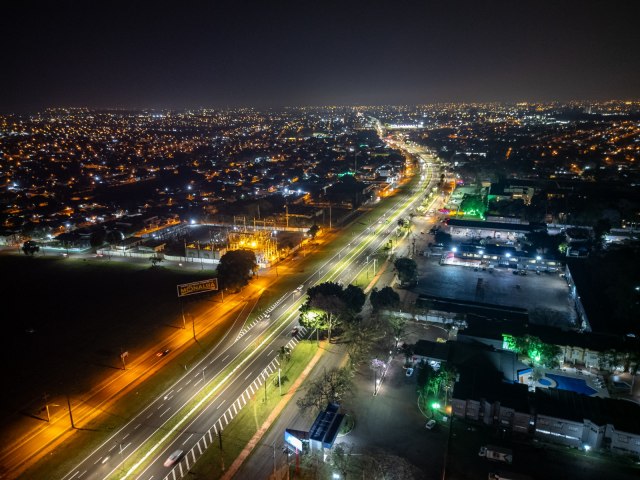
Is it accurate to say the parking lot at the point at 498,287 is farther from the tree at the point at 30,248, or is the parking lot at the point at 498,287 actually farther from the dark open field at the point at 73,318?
the tree at the point at 30,248

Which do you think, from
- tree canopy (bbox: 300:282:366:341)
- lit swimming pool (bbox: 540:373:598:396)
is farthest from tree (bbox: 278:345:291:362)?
lit swimming pool (bbox: 540:373:598:396)

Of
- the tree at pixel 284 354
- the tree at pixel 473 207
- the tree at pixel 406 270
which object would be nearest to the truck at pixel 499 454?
the tree at pixel 284 354

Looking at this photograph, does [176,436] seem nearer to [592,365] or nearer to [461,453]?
[461,453]

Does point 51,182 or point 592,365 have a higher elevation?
point 51,182

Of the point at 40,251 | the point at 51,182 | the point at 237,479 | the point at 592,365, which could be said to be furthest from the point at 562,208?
the point at 51,182

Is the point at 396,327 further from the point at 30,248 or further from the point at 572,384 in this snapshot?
the point at 30,248

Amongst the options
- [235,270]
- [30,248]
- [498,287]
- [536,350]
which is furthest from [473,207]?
[30,248]
